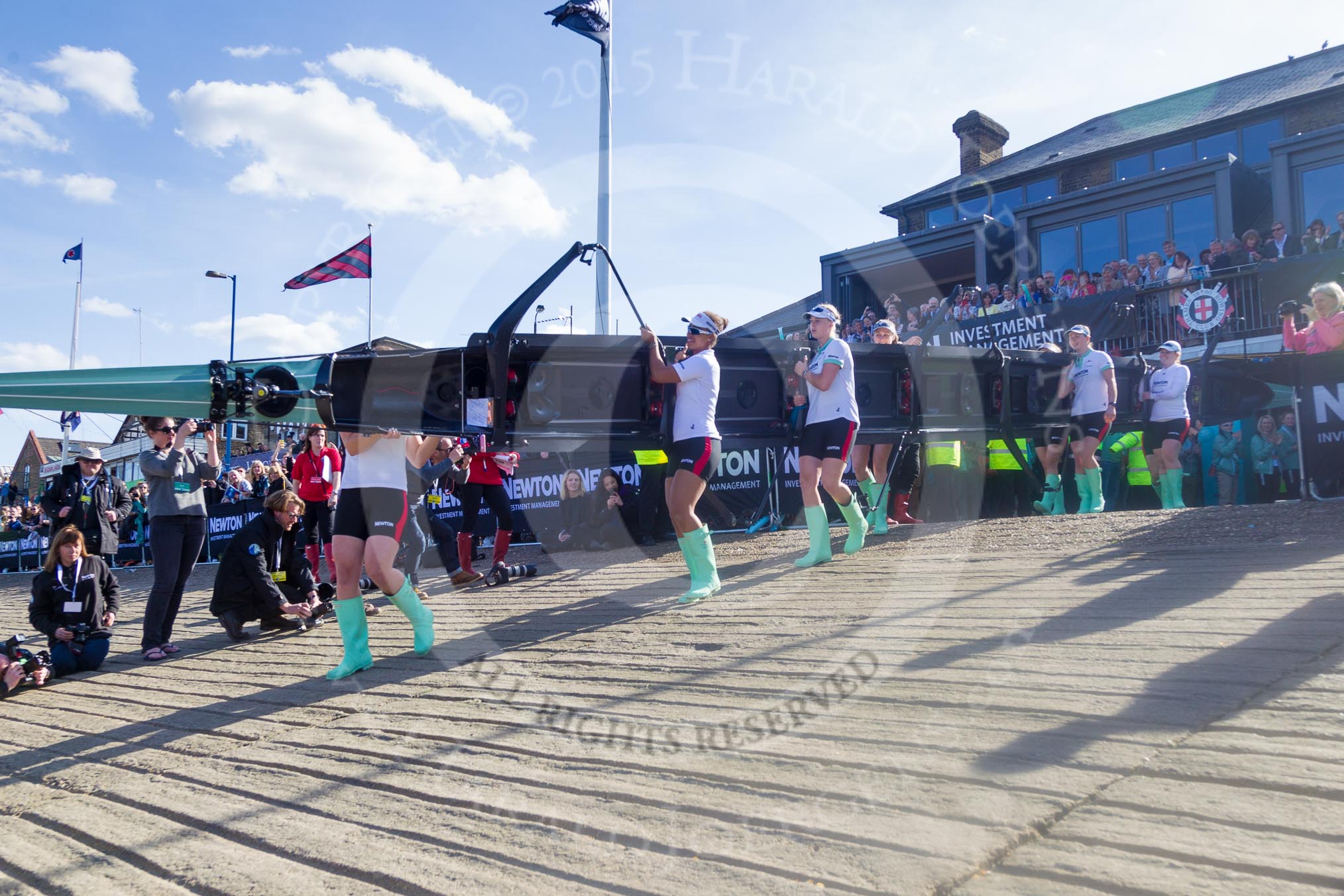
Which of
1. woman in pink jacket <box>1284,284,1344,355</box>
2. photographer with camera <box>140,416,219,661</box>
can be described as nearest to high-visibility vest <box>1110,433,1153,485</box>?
woman in pink jacket <box>1284,284,1344,355</box>

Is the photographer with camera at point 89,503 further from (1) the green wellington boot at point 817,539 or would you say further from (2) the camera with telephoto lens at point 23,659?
(1) the green wellington boot at point 817,539

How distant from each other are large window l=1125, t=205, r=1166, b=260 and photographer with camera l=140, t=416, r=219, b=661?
19.6 meters

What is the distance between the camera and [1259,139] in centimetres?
2148

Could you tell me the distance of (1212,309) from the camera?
13.0 metres

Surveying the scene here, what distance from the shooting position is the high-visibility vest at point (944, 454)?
9469mm

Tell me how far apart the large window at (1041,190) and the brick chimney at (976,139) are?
12.6 ft

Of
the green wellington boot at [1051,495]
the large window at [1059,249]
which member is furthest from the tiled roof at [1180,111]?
the green wellington boot at [1051,495]

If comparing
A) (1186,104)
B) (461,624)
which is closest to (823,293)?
(1186,104)

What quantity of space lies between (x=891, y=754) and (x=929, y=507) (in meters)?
7.45

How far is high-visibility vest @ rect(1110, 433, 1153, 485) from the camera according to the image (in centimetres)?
1122

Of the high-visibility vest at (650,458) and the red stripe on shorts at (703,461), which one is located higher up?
the high-visibility vest at (650,458)

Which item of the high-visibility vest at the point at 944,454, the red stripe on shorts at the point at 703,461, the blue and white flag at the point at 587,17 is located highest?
the blue and white flag at the point at 587,17

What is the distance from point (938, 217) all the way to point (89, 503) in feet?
75.9

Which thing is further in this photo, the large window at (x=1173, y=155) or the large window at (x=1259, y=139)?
the large window at (x=1173, y=155)
